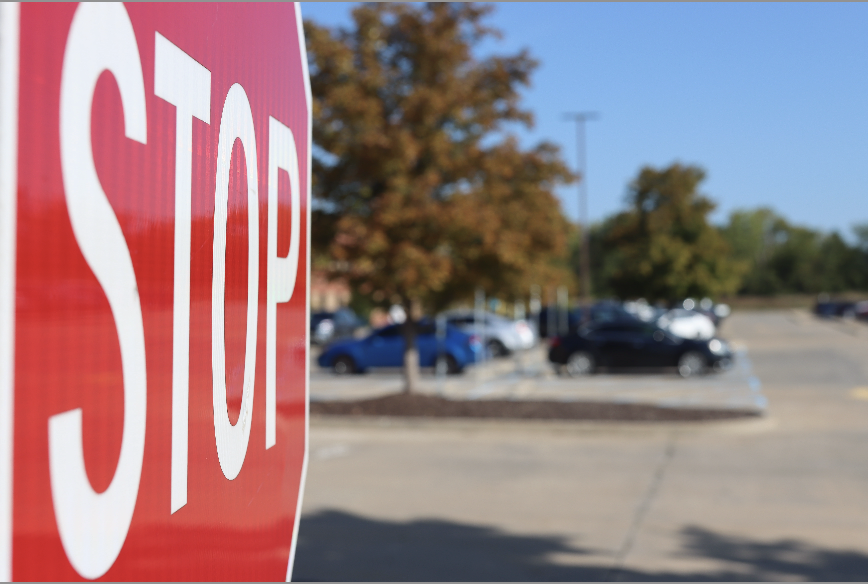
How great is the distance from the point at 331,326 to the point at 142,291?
126 ft

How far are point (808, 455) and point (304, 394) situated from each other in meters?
10.5

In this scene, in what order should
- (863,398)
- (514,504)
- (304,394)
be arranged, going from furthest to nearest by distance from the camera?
(863,398) < (514,504) < (304,394)

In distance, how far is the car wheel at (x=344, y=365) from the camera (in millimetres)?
23656

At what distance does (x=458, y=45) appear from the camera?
1436 cm

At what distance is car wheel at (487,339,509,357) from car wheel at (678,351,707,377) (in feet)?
26.6

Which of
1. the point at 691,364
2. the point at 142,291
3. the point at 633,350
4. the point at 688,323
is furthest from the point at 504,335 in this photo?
the point at 142,291

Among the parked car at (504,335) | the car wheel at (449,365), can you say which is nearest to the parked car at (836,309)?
the parked car at (504,335)

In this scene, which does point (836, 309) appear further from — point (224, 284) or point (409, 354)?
point (224, 284)

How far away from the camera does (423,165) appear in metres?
14.3

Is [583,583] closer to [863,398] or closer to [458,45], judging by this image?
[458,45]

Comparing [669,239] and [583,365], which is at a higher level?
[669,239]

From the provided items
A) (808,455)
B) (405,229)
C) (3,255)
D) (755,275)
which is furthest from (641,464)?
(755,275)

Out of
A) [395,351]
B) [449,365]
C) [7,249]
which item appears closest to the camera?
[7,249]

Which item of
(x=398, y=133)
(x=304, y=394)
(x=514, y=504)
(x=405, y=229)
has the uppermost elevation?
(x=398, y=133)
